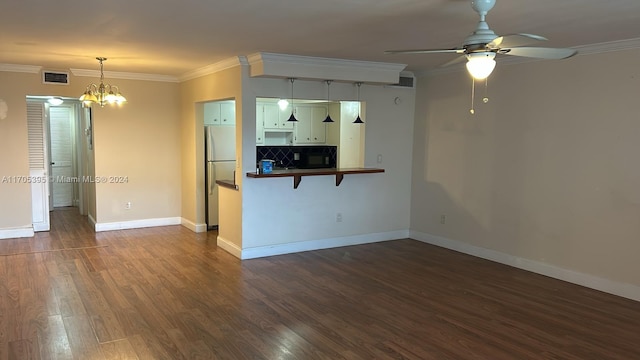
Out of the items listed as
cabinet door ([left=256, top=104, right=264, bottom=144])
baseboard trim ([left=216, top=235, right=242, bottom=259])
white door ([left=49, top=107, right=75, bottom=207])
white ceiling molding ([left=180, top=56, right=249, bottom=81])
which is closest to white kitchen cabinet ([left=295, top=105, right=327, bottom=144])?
cabinet door ([left=256, top=104, right=264, bottom=144])

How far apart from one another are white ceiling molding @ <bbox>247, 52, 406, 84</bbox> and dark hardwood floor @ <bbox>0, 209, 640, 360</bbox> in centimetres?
219

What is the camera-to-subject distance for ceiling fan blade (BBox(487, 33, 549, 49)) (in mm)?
2532

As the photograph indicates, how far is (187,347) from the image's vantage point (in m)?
3.34

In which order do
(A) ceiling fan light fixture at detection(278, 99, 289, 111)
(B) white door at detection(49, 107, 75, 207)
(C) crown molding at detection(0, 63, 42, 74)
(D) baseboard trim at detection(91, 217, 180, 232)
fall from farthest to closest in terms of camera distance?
(B) white door at detection(49, 107, 75, 207)
(A) ceiling fan light fixture at detection(278, 99, 289, 111)
(D) baseboard trim at detection(91, 217, 180, 232)
(C) crown molding at detection(0, 63, 42, 74)

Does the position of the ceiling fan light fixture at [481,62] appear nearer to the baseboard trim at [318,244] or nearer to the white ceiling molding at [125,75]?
the baseboard trim at [318,244]

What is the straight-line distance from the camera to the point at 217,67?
5984 millimetres

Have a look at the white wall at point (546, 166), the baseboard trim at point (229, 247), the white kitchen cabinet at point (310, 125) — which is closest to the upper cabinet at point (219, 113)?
the white kitchen cabinet at point (310, 125)

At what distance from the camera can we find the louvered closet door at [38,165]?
22.5 feet

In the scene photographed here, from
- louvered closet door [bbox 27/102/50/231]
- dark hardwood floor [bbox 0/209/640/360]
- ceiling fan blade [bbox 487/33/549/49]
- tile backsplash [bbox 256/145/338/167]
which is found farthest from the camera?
tile backsplash [bbox 256/145/338/167]

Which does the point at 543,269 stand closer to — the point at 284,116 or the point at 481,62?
the point at 481,62

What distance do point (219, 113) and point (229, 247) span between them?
2384 millimetres

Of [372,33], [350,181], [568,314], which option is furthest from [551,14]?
[350,181]

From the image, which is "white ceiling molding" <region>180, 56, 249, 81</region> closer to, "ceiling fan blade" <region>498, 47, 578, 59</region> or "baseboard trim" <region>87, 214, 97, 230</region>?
"baseboard trim" <region>87, 214, 97, 230</region>

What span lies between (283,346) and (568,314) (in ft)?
8.25
